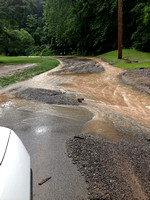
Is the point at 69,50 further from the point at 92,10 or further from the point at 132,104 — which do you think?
the point at 132,104

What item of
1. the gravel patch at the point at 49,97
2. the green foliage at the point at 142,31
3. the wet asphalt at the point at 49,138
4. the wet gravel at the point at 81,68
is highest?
the green foliage at the point at 142,31

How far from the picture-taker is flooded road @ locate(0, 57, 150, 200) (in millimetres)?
2650

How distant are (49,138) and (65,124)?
3.05ft

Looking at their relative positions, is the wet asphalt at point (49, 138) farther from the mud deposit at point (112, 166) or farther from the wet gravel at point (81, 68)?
the wet gravel at point (81, 68)

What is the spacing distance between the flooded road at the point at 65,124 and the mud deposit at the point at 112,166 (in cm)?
11

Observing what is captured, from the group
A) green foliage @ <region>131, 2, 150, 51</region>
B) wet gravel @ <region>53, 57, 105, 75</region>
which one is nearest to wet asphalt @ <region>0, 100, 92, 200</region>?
wet gravel @ <region>53, 57, 105, 75</region>

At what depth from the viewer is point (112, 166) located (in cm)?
286

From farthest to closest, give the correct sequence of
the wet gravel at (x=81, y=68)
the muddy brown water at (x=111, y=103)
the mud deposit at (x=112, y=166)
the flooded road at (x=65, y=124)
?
the wet gravel at (x=81, y=68) < the muddy brown water at (x=111, y=103) < the flooded road at (x=65, y=124) < the mud deposit at (x=112, y=166)

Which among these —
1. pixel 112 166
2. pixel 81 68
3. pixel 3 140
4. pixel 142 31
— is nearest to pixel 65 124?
pixel 112 166

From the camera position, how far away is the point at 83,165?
9.61ft

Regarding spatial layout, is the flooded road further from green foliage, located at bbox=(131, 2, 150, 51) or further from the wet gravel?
green foliage, located at bbox=(131, 2, 150, 51)

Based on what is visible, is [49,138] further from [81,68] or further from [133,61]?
[133,61]

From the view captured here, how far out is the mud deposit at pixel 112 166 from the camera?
7.75 ft

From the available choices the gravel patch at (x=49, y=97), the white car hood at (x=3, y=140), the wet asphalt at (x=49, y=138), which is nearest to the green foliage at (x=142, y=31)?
the gravel patch at (x=49, y=97)
